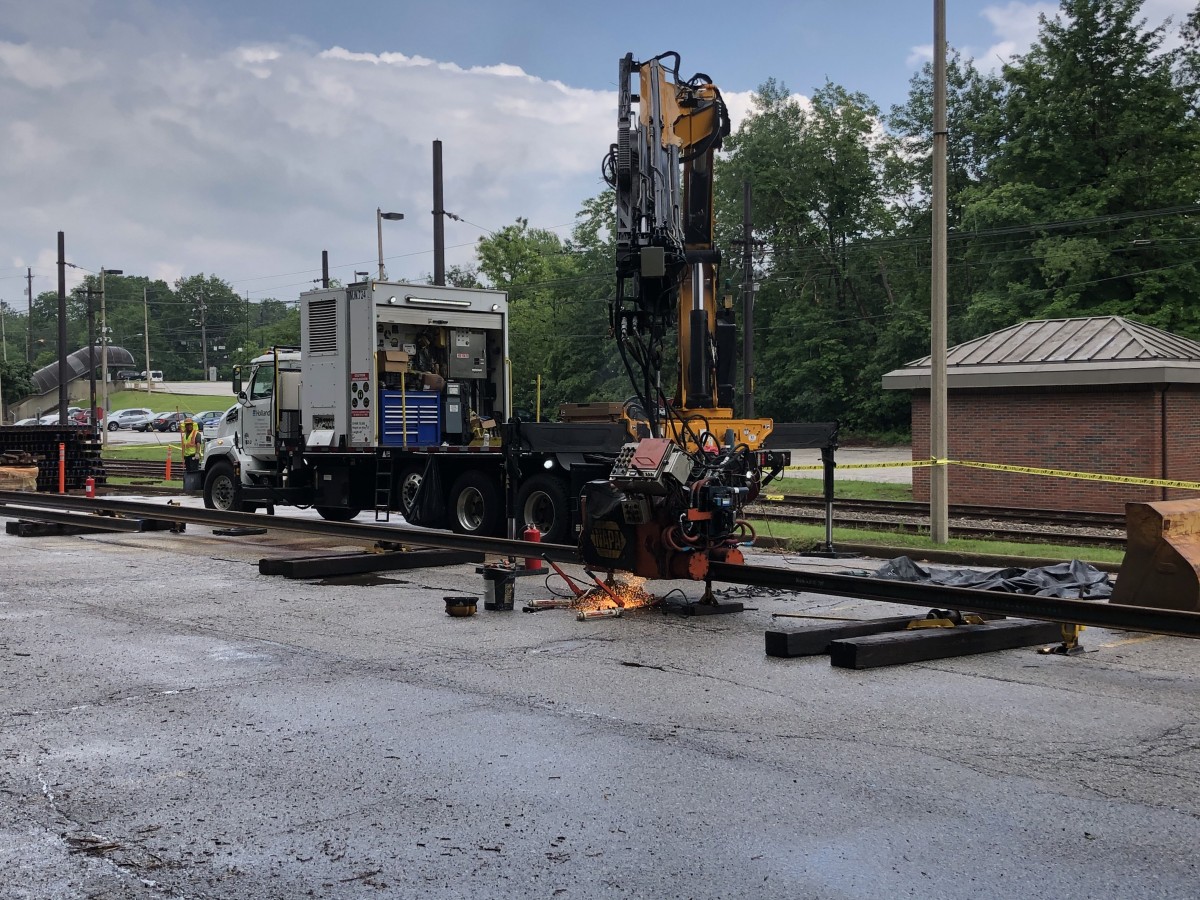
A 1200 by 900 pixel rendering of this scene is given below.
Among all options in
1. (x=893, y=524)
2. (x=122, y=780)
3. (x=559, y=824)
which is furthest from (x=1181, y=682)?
(x=893, y=524)

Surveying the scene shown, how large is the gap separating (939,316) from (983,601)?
8.64 metres

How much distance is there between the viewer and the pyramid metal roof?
67.8 ft

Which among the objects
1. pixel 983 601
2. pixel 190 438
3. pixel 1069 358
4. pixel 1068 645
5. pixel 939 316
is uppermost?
pixel 939 316

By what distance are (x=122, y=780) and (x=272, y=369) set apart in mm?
15814

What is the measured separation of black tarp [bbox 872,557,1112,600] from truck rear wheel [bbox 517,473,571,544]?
15.8 feet

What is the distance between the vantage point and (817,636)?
898 cm

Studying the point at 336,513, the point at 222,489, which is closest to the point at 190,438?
the point at 222,489

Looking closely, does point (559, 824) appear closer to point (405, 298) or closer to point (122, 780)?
point (122, 780)

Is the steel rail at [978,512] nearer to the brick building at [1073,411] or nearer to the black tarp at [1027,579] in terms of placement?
the brick building at [1073,411]

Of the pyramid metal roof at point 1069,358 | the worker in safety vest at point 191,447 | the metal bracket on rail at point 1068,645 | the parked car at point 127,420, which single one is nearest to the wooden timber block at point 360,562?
the metal bracket on rail at point 1068,645

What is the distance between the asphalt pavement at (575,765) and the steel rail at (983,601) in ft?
1.32

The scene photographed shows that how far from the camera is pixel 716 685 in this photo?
7918 mm

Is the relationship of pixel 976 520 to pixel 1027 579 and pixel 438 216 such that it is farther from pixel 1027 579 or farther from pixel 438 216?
pixel 438 216

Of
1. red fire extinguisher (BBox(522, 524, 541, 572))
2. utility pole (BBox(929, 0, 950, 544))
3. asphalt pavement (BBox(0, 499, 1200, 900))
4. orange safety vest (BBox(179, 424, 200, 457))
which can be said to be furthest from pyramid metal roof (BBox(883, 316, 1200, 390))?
orange safety vest (BBox(179, 424, 200, 457))
